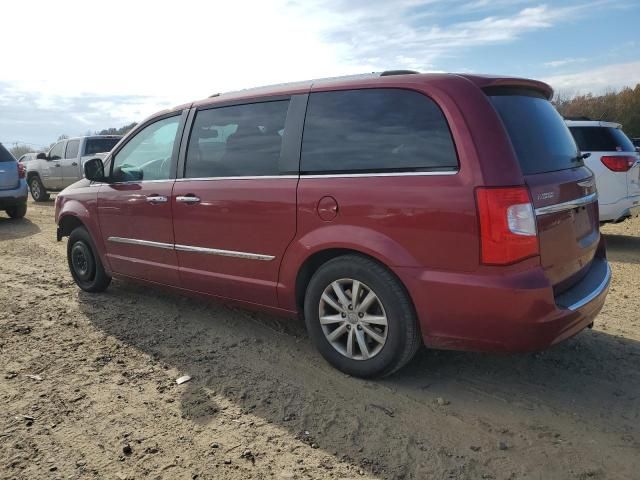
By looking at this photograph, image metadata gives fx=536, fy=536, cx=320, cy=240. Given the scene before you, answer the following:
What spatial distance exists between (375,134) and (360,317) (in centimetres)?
112

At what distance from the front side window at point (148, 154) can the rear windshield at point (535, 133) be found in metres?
2.64

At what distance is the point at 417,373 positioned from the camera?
11.4 ft

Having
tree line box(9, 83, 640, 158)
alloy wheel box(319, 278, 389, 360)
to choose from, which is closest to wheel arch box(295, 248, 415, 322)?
alloy wheel box(319, 278, 389, 360)

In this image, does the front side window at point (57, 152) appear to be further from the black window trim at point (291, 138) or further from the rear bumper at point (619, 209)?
the rear bumper at point (619, 209)

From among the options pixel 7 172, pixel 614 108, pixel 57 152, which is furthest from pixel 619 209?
pixel 614 108

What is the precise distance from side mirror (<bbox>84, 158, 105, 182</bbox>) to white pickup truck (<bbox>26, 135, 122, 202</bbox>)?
363 inches

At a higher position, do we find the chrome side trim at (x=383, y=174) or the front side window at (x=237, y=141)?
the front side window at (x=237, y=141)

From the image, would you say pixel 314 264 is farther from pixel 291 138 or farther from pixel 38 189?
pixel 38 189

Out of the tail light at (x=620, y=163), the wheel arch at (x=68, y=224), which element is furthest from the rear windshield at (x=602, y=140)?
the wheel arch at (x=68, y=224)

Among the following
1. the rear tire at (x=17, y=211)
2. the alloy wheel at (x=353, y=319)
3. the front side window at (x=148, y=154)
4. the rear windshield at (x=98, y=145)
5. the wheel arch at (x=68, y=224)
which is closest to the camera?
the alloy wheel at (x=353, y=319)

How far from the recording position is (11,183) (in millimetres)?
11078

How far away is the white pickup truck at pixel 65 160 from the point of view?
14.2 metres

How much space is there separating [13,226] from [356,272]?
384 inches

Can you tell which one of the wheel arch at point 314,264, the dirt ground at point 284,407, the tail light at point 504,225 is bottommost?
the dirt ground at point 284,407
